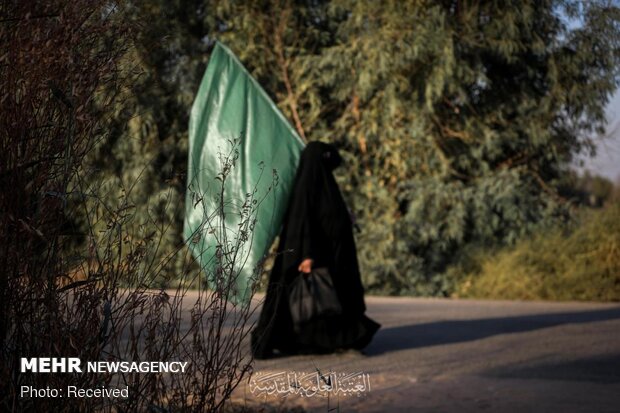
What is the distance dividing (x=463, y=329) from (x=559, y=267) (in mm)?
5215

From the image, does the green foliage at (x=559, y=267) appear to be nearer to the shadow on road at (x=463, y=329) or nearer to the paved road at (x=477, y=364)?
the paved road at (x=477, y=364)

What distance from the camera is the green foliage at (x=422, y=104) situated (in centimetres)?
1648

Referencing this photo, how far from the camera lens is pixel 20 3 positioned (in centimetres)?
362

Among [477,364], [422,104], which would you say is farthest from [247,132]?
[422,104]

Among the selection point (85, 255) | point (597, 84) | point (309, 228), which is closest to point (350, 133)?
point (597, 84)

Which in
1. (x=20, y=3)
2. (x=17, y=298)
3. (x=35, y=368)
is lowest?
(x=35, y=368)

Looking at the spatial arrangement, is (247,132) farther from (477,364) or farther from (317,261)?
(477,364)

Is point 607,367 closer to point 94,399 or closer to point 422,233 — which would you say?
point 94,399

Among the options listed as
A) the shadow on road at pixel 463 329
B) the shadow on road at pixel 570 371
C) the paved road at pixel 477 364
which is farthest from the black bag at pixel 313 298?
the shadow on road at pixel 570 371

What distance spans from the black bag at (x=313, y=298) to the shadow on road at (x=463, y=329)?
797 millimetres

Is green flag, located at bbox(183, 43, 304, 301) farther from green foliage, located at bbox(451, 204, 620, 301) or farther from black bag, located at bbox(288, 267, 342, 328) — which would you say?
green foliage, located at bbox(451, 204, 620, 301)

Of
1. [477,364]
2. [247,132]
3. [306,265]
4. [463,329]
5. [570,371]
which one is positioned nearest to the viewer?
[570,371]

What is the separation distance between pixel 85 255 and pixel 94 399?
566 mm

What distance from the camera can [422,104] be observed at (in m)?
17.1
